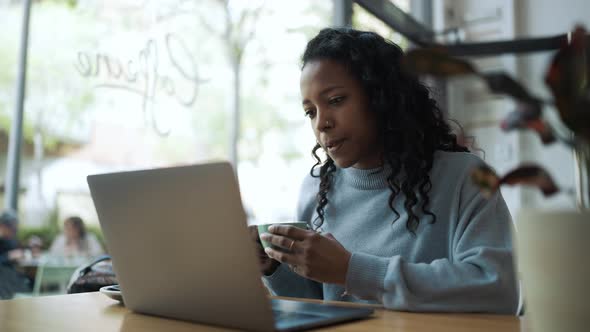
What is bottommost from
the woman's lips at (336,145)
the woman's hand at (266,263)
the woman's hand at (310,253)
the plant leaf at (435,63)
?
→ the woman's hand at (266,263)

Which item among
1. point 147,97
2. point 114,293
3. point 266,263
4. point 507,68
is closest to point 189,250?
point 114,293

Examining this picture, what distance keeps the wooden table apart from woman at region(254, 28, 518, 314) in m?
0.18

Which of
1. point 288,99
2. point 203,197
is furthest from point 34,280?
point 203,197

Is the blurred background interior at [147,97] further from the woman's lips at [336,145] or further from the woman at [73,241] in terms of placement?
the woman's lips at [336,145]

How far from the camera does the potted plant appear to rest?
21.0 inches

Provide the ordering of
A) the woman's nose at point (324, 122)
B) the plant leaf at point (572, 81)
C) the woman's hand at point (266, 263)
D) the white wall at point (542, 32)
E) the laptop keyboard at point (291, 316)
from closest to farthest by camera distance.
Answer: the plant leaf at point (572, 81), the laptop keyboard at point (291, 316), the woman's hand at point (266, 263), the woman's nose at point (324, 122), the white wall at point (542, 32)

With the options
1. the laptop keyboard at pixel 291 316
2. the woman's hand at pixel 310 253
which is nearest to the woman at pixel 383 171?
the woman's hand at pixel 310 253

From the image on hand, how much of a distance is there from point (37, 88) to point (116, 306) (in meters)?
2.07

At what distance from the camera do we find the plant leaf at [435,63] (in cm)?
54

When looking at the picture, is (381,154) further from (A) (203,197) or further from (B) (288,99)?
(B) (288,99)

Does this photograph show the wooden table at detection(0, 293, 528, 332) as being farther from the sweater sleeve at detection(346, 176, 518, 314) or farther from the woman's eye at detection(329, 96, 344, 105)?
the woman's eye at detection(329, 96, 344, 105)

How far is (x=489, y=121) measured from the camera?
11.9ft

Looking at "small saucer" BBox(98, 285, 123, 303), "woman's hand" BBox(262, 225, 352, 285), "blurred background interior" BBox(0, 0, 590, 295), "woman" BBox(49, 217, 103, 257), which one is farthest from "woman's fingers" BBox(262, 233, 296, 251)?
"woman" BBox(49, 217, 103, 257)

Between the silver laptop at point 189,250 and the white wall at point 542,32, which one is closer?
the silver laptop at point 189,250
